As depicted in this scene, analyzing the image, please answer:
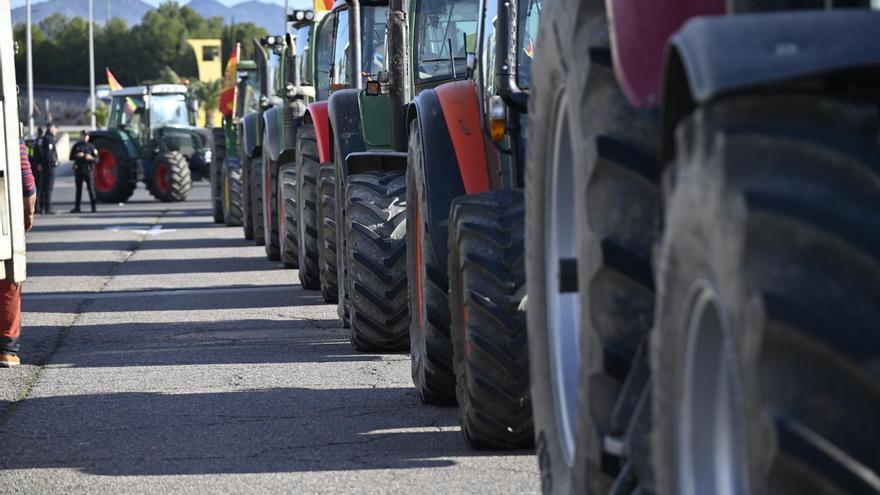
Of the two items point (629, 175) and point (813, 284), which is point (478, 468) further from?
point (813, 284)

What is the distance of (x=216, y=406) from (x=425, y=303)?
132 cm

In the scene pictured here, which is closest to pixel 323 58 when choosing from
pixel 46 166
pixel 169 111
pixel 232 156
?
pixel 232 156

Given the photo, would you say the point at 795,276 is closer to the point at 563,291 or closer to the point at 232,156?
the point at 563,291

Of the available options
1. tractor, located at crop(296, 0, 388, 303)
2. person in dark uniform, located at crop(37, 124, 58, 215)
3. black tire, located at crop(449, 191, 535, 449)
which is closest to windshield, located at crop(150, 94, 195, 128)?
person in dark uniform, located at crop(37, 124, 58, 215)

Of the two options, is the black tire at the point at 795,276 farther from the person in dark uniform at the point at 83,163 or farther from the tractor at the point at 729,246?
the person in dark uniform at the point at 83,163

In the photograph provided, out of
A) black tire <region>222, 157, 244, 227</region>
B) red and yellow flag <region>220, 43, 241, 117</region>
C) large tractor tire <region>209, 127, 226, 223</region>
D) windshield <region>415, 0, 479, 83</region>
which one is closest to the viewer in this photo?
windshield <region>415, 0, 479, 83</region>

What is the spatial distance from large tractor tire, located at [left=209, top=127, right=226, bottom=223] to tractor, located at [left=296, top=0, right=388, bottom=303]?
11.8 m

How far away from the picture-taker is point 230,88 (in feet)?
92.0

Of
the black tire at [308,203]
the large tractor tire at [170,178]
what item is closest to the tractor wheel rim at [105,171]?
the large tractor tire at [170,178]

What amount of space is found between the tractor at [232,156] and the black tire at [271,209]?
5494 millimetres

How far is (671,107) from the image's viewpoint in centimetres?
302

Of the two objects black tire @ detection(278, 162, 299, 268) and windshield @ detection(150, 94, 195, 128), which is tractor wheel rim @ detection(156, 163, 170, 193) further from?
black tire @ detection(278, 162, 299, 268)

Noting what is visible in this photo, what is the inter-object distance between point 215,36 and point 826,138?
158 m

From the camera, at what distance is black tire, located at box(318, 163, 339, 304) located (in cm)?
1187
